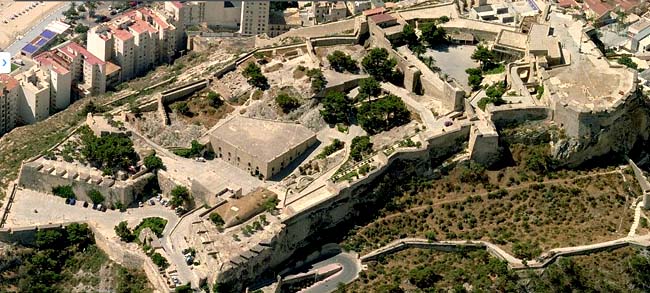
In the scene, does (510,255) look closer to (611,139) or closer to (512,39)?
(611,139)

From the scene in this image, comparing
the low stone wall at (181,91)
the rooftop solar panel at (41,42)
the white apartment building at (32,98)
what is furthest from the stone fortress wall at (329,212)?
the rooftop solar panel at (41,42)

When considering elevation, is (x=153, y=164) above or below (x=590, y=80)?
below

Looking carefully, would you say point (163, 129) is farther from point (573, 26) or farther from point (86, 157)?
point (573, 26)

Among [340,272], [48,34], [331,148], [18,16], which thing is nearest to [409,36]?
[331,148]

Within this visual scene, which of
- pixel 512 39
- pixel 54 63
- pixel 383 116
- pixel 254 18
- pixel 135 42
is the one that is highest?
pixel 512 39

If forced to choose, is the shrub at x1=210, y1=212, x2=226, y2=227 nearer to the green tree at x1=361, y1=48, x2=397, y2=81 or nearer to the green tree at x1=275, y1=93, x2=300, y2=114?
the green tree at x1=275, y1=93, x2=300, y2=114

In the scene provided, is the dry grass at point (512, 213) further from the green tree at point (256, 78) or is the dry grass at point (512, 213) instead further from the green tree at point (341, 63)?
the green tree at point (256, 78)
